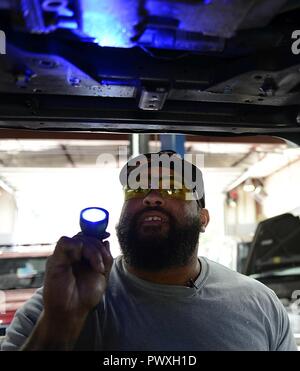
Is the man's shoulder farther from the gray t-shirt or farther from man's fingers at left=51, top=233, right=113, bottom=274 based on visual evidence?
man's fingers at left=51, top=233, right=113, bottom=274

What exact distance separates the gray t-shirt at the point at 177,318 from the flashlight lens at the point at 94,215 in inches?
8.2

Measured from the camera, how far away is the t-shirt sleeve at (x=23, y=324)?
0.87 m

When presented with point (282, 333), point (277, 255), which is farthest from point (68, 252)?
point (277, 255)

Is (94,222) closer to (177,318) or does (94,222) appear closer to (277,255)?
(177,318)

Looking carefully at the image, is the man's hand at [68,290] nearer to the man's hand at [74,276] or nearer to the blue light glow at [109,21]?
the man's hand at [74,276]

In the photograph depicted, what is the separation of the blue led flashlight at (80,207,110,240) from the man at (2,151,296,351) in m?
0.03

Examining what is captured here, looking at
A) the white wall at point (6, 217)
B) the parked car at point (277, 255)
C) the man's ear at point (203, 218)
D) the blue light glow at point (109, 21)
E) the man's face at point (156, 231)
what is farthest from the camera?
the parked car at point (277, 255)

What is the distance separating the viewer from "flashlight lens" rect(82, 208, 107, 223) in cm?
92

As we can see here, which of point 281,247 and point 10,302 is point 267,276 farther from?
point 10,302

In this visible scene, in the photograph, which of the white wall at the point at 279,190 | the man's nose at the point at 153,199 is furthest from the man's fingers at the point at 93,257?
the white wall at the point at 279,190

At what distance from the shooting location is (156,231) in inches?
40.9

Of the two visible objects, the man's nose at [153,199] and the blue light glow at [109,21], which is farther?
the man's nose at [153,199]

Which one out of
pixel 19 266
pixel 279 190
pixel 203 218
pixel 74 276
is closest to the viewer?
pixel 74 276

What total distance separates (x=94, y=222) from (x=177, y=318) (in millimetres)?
312
